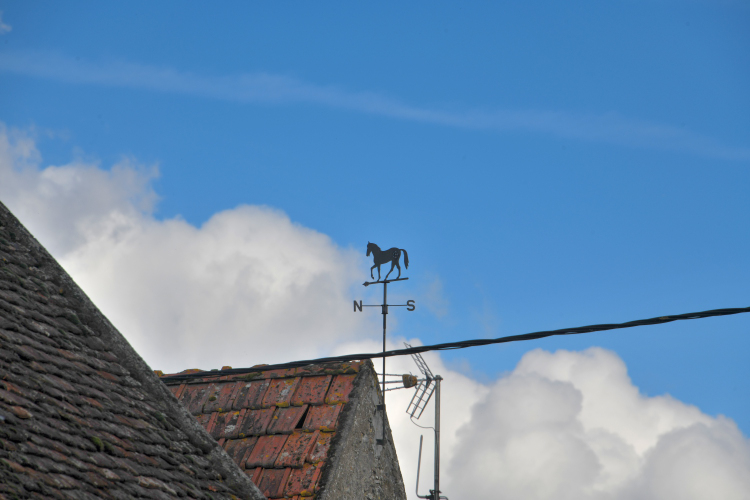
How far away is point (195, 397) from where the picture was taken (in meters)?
8.90

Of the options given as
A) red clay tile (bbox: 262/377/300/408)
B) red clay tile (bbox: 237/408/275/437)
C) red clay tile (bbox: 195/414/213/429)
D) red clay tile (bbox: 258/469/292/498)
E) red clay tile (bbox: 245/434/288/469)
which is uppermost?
red clay tile (bbox: 262/377/300/408)

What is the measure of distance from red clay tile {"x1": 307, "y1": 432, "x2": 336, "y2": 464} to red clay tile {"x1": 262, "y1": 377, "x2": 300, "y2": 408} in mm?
641

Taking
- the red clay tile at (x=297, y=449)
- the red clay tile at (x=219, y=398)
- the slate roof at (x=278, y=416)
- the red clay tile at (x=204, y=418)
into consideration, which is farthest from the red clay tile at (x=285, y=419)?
the red clay tile at (x=204, y=418)

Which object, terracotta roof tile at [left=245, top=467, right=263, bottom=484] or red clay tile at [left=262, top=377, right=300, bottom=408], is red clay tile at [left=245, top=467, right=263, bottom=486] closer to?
terracotta roof tile at [left=245, top=467, right=263, bottom=484]

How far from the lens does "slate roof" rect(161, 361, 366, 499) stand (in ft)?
24.4

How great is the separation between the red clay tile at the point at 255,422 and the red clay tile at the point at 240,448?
8 centimetres

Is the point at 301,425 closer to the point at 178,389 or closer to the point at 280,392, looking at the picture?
the point at 280,392

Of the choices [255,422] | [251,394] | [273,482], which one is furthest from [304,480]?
[251,394]

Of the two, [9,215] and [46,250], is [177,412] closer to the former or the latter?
[46,250]

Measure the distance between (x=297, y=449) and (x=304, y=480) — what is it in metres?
0.39

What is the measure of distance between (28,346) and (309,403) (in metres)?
3.89

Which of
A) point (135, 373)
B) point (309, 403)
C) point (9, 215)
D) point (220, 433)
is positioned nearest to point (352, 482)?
point (309, 403)

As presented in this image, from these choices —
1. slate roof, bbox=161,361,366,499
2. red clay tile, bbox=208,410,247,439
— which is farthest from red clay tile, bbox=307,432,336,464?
red clay tile, bbox=208,410,247,439

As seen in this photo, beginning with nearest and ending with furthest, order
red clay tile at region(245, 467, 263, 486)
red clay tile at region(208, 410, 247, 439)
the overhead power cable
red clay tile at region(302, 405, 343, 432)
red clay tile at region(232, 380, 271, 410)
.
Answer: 1. the overhead power cable
2. red clay tile at region(245, 467, 263, 486)
3. red clay tile at region(302, 405, 343, 432)
4. red clay tile at region(208, 410, 247, 439)
5. red clay tile at region(232, 380, 271, 410)
